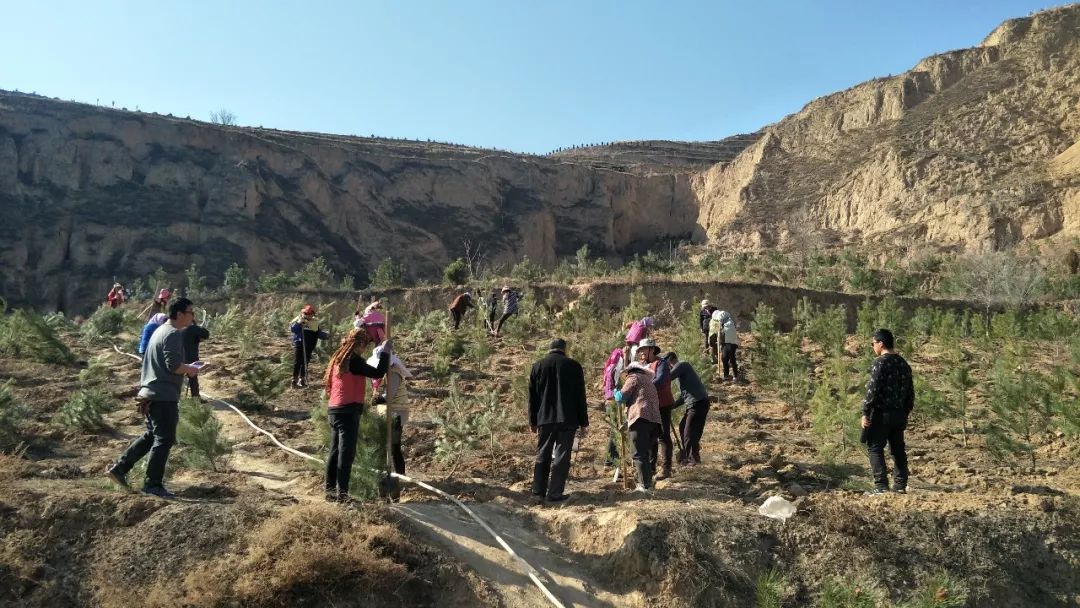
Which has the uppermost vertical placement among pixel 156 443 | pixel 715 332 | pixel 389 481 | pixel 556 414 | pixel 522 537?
pixel 715 332

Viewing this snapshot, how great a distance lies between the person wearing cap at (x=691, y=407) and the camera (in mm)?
6410

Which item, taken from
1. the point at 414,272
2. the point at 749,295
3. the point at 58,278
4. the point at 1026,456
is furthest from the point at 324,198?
the point at 1026,456

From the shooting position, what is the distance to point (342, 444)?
4.73 metres

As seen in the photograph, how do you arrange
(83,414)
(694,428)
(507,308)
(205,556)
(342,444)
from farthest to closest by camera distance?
(507,308), (83,414), (694,428), (342,444), (205,556)

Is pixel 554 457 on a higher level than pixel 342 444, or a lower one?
lower

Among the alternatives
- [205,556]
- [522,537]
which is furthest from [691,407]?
[205,556]

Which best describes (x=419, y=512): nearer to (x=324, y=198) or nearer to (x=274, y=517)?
(x=274, y=517)

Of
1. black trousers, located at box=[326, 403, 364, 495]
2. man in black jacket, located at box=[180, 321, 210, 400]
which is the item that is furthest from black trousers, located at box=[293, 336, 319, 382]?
black trousers, located at box=[326, 403, 364, 495]

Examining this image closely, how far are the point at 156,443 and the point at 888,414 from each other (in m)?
5.16

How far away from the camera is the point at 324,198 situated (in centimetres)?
3875

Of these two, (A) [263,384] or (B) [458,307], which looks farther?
(B) [458,307]

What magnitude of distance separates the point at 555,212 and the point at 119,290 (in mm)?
30325

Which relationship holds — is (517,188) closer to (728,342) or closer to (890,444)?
(728,342)

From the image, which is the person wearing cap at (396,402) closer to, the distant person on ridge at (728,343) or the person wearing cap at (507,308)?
the distant person on ridge at (728,343)
